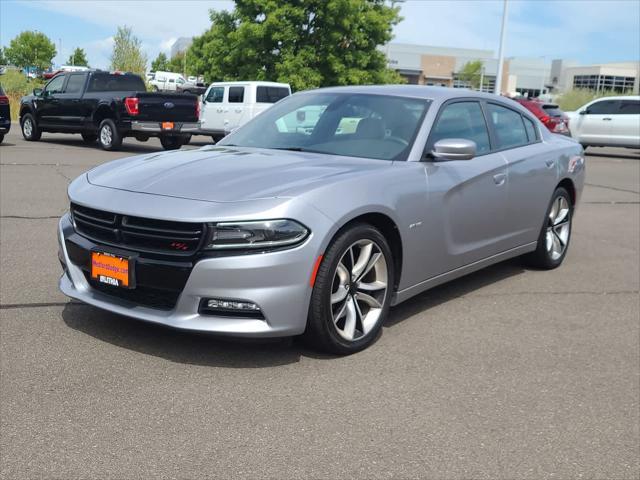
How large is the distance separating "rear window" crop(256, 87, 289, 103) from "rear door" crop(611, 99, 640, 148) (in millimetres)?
10137

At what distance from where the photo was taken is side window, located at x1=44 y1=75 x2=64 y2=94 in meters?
18.3

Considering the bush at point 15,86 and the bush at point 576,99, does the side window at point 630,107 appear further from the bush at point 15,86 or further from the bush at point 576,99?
the bush at point 15,86

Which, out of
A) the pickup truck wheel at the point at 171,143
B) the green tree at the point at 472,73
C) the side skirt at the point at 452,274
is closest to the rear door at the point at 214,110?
the pickup truck wheel at the point at 171,143

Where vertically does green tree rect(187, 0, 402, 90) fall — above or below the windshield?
above

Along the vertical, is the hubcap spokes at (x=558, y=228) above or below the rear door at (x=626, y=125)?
below

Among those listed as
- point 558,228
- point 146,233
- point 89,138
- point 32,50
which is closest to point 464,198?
point 558,228

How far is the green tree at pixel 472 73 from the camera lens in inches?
3559

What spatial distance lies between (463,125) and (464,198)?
26.3 inches

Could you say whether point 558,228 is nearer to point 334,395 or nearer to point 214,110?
point 334,395

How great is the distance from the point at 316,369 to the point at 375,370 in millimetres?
321

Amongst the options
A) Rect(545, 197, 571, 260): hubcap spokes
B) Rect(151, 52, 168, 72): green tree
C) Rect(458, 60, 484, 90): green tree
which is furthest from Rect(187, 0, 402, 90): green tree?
Rect(151, 52, 168, 72): green tree

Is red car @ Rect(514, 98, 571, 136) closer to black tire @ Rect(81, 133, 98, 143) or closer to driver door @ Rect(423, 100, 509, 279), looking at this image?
black tire @ Rect(81, 133, 98, 143)

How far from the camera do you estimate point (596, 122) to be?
22.7 meters

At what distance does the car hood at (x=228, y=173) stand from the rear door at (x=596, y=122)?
19972 millimetres
